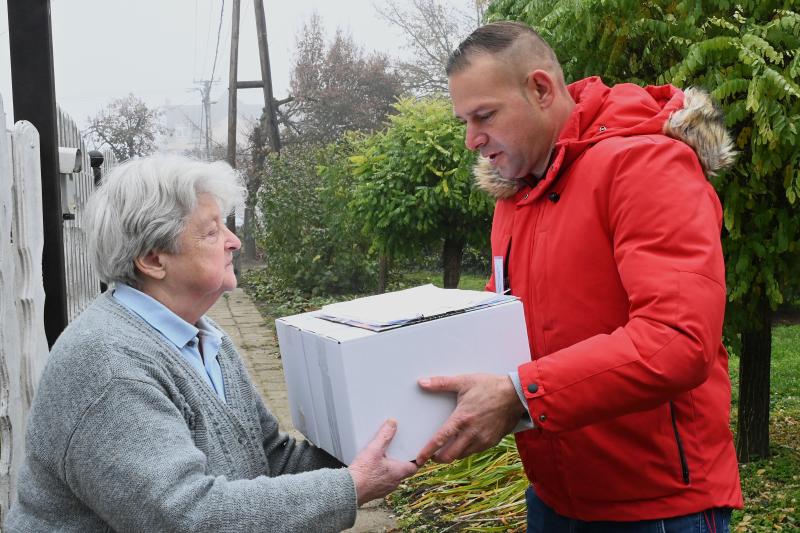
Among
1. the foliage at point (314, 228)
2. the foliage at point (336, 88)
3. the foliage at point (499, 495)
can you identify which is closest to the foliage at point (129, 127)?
the foliage at point (336, 88)

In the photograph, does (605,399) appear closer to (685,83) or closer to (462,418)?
(462,418)

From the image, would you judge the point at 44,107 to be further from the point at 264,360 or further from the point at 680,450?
the point at 264,360

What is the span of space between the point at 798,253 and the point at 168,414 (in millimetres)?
3554

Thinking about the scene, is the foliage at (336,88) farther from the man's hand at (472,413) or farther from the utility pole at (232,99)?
the man's hand at (472,413)

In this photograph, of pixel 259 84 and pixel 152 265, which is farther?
pixel 259 84

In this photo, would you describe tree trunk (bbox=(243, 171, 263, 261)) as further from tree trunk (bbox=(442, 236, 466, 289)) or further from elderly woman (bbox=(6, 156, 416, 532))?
elderly woman (bbox=(6, 156, 416, 532))

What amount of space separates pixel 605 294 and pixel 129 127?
3820cm

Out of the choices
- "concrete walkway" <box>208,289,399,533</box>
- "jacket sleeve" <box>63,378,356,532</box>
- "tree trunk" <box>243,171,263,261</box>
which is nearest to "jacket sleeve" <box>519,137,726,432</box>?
"jacket sleeve" <box>63,378,356,532</box>

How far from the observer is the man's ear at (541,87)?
2025mm

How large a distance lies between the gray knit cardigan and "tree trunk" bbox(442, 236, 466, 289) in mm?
8589

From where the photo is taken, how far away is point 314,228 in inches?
555

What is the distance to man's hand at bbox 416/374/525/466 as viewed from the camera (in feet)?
6.01

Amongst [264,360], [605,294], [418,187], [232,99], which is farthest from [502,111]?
[232,99]

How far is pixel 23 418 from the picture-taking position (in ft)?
10.1
